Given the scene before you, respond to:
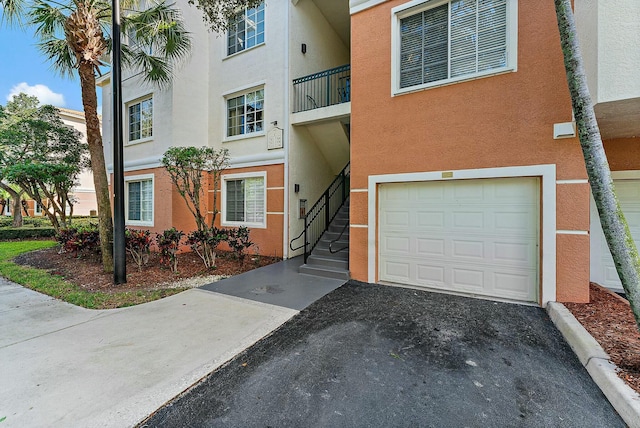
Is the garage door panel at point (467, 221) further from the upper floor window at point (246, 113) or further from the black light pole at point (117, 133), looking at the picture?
the black light pole at point (117, 133)

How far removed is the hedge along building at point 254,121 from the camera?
8.41 metres

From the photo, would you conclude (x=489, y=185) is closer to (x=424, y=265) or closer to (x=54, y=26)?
(x=424, y=265)

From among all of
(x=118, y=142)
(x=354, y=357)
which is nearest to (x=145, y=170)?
(x=118, y=142)

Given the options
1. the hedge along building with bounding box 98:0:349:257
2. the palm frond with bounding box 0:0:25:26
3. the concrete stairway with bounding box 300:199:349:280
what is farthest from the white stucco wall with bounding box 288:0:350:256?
the palm frond with bounding box 0:0:25:26

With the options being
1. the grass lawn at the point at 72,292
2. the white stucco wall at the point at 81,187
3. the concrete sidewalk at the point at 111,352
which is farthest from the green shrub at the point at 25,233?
the white stucco wall at the point at 81,187

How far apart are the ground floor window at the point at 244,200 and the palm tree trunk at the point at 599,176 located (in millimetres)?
7407

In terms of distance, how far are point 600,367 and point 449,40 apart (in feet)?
18.1

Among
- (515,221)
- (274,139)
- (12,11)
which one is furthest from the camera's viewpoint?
(274,139)

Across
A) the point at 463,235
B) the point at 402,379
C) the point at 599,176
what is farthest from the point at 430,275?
the point at 599,176

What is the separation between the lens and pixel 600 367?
8.65 feet

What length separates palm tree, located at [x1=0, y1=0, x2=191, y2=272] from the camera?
5957 millimetres

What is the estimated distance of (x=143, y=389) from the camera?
Result: 253 cm

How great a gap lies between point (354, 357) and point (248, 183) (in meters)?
7.23

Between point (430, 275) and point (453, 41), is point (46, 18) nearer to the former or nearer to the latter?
point (453, 41)
